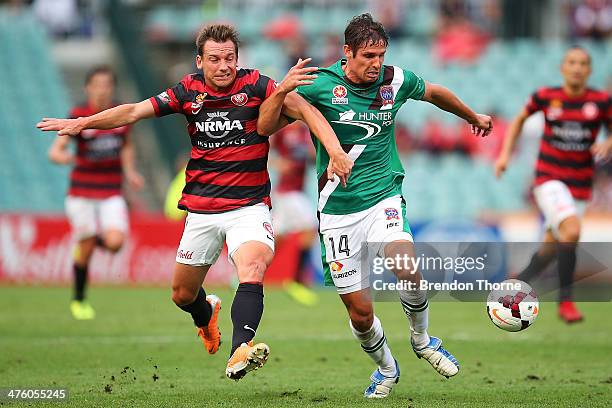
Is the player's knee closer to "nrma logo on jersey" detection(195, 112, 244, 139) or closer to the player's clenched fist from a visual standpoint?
"nrma logo on jersey" detection(195, 112, 244, 139)

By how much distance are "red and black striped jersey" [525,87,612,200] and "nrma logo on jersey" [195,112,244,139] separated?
4559mm

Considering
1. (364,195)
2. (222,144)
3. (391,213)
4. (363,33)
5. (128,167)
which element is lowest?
(128,167)

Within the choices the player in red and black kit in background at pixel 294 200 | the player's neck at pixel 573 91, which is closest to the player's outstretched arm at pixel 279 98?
the player's neck at pixel 573 91

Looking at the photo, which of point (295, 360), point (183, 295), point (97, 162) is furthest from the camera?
point (97, 162)

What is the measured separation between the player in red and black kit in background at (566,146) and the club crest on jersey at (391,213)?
360 centimetres

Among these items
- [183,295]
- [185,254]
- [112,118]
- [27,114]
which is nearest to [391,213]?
[185,254]

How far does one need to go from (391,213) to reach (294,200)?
7.85m

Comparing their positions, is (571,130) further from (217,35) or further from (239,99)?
(217,35)

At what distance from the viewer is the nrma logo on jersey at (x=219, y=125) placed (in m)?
7.56

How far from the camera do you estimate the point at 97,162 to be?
1267 centimetres

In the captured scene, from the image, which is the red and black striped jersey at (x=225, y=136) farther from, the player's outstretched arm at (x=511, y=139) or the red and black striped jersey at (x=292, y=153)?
the red and black striped jersey at (x=292, y=153)

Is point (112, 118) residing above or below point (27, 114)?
above

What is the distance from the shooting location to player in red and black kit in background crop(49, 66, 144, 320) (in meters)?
12.6

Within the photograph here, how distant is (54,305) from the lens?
14.0 metres
